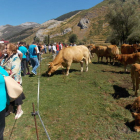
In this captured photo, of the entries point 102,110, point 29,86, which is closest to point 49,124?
point 102,110

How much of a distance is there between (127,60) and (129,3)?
64.5 feet

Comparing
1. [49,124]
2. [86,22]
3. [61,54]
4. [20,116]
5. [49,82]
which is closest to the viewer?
[49,124]

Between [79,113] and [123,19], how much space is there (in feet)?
80.1

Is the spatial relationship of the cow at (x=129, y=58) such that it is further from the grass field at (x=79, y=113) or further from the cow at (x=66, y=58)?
the grass field at (x=79, y=113)

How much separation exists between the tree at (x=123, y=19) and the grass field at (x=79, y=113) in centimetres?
2088

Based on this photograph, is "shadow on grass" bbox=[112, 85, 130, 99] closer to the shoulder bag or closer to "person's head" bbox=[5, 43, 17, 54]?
"person's head" bbox=[5, 43, 17, 54]

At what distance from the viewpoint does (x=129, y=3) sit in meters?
24.1

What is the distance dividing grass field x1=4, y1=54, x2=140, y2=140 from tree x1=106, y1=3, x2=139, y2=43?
2088cm

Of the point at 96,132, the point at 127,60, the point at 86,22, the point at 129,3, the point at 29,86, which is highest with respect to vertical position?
the point at 86,22

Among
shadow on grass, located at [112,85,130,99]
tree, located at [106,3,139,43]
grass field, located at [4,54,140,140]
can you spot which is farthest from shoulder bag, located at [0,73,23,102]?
tree, located at [106,3,139,43]

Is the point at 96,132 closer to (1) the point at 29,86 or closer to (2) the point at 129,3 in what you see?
(1) the point at 29,86

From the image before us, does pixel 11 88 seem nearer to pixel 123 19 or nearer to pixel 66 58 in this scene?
pixel 66 58

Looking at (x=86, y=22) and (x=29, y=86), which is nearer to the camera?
(x=29, y=86)

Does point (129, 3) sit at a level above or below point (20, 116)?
above
